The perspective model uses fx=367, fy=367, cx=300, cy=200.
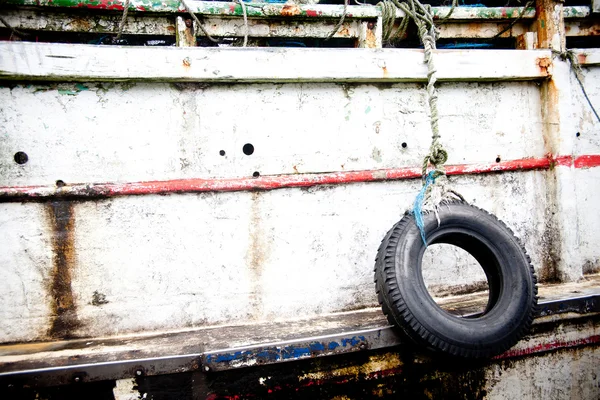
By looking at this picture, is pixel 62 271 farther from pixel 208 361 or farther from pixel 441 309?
pixel 441 309

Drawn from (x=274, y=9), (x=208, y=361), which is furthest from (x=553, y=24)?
(x=208, y=361)

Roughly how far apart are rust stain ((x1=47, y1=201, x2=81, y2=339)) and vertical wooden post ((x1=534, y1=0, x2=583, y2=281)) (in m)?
3.12

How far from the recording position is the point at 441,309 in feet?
6.07

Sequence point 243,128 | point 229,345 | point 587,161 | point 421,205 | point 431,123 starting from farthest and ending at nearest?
point 587,161, point 243,128, point 431,123, point 421,205, point 229,345

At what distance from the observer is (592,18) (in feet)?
9.37

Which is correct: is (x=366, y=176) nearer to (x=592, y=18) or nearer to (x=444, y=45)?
(x=444, y=45)

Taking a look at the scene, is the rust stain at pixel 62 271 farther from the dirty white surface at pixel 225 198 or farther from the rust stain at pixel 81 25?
the rust stain at pixel 81 25

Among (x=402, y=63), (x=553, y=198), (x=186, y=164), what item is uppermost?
(x=402, y=63)

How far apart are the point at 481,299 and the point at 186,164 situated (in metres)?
2.07

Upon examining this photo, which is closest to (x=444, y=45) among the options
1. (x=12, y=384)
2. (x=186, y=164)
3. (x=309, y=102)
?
(x=309, y=102)

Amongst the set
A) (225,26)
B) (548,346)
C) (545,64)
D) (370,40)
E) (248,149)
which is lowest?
(548,346)

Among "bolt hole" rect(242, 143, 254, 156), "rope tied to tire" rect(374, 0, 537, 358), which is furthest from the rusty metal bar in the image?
"bolt hole" rect(242, 143, 254, 156)

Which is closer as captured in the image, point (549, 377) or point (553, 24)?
point (549, 377)

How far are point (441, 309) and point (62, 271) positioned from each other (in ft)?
6.72
